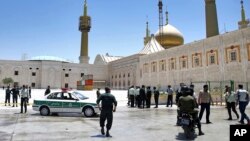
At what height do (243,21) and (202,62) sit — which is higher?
(243,21)

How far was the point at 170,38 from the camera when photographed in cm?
6231

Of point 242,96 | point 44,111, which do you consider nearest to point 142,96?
point 44,111

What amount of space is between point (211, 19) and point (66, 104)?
35799mm

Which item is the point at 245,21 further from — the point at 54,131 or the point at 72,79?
the point at 54,131

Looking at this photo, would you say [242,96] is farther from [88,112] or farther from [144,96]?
[144,96]

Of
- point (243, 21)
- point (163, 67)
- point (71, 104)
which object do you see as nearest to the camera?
point (71, 104)

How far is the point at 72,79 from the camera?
71.5m

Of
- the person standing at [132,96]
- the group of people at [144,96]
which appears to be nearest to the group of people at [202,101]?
the group of people at [144,96]

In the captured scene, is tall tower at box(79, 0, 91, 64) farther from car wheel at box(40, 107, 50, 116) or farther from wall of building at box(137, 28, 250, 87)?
car wheel at box(40, 107, 50, 116)

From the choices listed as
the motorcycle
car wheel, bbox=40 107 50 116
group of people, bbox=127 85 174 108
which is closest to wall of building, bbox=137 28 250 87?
group of people, bbox=127 85 174 108

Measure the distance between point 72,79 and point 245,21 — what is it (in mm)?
45554

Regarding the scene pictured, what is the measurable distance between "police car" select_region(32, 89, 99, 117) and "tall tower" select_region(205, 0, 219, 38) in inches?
1364

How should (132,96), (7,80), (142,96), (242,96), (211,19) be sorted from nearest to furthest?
1. (242,96)
2. (142,96)
3. (132,96)
4. (211,19)
5. (7,80)

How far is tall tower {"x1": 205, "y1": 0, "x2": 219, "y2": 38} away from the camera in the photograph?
43.0 metres
